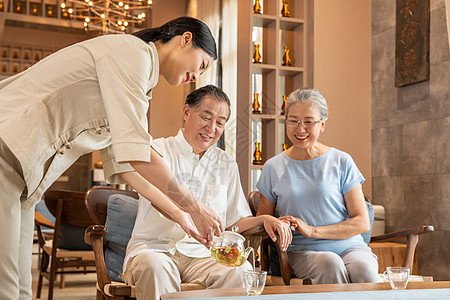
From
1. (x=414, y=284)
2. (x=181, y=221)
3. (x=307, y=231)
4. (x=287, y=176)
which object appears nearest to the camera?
(x=181, y=221)

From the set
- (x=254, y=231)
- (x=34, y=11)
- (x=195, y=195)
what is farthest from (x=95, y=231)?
(x=34, y=11)

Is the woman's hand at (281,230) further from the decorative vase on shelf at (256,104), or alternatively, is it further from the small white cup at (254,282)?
the decorative vase on shelf at (256,104)

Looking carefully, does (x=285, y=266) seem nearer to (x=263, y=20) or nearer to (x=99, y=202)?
(x=99, y=202)

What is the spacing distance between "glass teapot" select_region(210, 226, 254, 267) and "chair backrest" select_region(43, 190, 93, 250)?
2.60 meters

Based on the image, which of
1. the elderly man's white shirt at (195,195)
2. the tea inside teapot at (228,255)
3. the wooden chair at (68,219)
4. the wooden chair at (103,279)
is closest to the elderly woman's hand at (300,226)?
the elderly man's white shirt at (195,195)

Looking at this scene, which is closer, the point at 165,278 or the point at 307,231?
the point at 165,278

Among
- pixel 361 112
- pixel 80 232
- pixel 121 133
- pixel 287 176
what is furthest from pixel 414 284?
pixel 80 232

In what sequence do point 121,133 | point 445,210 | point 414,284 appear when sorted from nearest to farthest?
point 121,133
point 414,284
point 445,210

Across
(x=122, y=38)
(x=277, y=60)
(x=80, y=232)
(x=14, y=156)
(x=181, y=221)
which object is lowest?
(x=80, y=232)

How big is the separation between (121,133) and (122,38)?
278mm

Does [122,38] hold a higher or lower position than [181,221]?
higher

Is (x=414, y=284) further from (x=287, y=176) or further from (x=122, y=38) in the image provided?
(x=122, y=38)

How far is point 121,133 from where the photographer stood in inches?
54.2

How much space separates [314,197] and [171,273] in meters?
0.85
